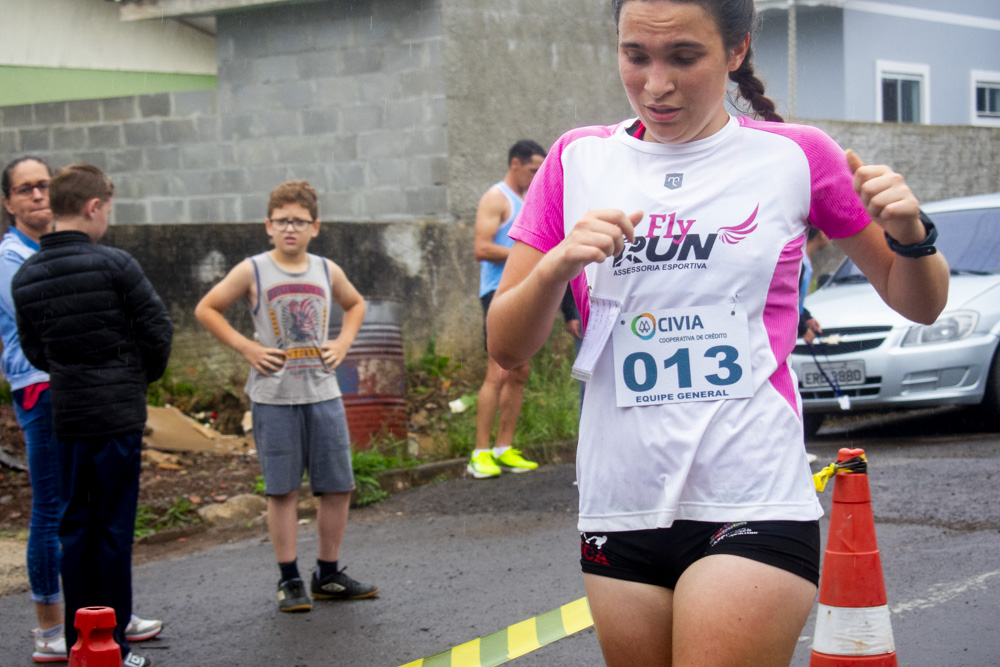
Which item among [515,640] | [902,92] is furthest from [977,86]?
[515,640]

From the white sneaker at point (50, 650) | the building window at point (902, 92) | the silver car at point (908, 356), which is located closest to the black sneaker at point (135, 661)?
the white sneaker at point (50, 650)

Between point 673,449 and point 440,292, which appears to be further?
point 440,292

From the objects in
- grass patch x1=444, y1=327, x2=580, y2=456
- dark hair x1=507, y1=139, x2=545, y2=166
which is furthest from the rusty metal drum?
dark hair x1=507, y1=139, x2=545, y2=166

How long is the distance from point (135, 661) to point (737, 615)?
3330 mm

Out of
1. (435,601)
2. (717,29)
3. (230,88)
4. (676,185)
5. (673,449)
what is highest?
(230,88)

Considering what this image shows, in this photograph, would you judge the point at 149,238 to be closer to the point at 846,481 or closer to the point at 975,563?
the point at 975,563

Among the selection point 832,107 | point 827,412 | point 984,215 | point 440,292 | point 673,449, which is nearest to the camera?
point 673,449

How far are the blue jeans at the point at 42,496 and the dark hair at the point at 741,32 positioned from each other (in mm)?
3418

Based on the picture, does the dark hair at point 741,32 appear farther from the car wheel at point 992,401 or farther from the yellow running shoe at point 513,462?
the car wheel at point 992,401

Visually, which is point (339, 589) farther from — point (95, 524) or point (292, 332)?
point (95, 524)

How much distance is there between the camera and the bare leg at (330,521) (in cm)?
546

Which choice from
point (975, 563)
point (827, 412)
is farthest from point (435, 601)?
point (827, 412)

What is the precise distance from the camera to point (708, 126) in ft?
7.52

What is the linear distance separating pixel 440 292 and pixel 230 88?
328 centimetres
